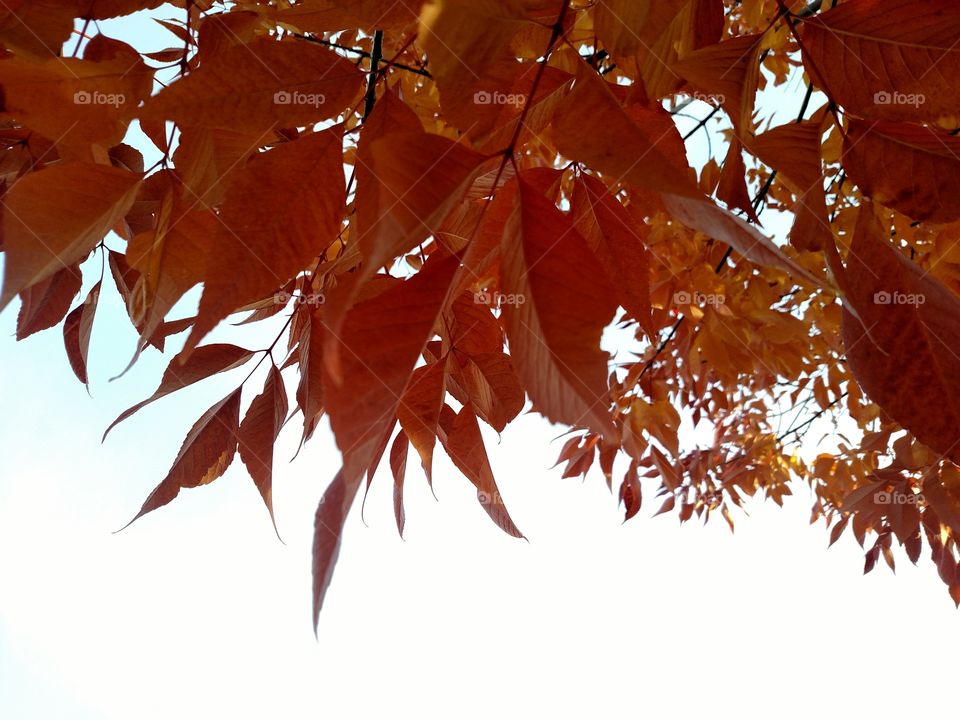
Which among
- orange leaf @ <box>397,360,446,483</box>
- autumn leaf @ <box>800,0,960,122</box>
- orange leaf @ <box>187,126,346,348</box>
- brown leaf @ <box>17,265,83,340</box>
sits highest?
brown leaf @ <box>17,265,83,340</box>

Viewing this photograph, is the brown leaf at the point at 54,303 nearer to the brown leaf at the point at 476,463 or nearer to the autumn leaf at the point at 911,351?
the brown leaf at the point at 476,463

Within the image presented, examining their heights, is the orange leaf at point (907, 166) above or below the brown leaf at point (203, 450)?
above

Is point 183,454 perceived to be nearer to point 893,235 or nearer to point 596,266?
point 596,266

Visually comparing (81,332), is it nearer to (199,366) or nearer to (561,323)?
(199,366)

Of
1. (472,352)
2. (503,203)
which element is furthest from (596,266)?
(472,352)

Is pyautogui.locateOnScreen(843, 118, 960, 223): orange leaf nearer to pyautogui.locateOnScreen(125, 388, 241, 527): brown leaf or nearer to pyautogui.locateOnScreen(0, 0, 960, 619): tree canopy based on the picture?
pyautogui.locateOnScreen(0, 0, 960, 619): tree canopy

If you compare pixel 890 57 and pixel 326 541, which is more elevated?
pixel 890 57

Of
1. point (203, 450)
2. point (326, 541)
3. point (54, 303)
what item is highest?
point (54, 303)

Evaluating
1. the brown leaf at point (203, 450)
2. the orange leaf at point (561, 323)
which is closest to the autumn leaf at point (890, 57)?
the orange leaf at point (561, 323)

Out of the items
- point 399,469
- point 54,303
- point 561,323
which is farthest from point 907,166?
point 54,303

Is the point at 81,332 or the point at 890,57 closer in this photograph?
the point at 890,57

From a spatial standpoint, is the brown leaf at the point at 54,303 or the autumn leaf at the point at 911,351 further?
the brown leaf at the point at 54,303

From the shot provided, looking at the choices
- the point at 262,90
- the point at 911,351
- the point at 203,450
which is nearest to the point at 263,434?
the point at 203,450

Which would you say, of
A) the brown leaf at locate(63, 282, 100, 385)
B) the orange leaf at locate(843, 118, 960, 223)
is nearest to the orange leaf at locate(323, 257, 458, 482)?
the orange leaf at locate(843, 118, 960, 223)
